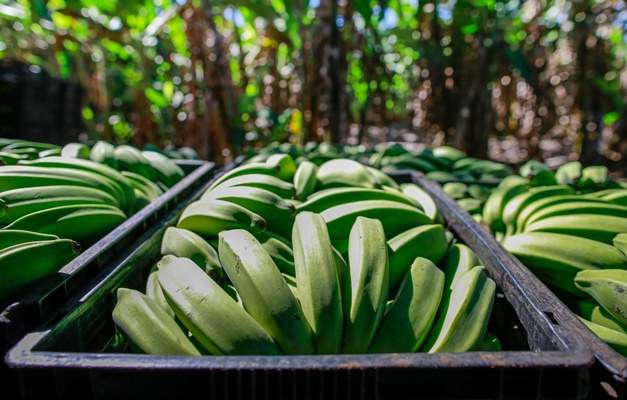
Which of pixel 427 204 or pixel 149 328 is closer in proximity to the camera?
pixel 149 328

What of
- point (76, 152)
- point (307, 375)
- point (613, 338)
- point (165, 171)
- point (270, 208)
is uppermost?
point (76, 152)

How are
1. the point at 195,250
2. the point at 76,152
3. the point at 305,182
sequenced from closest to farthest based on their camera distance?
1. the point at 195,250
2. the point at 305,182
3. the point at 76,152

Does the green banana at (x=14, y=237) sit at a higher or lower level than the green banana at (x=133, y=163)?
lower

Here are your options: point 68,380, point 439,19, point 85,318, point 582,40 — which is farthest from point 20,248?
point 582,40

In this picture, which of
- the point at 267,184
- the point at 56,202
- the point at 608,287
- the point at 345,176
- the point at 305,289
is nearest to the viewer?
the point at 305,289

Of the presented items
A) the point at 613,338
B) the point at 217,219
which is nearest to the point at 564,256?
the point at 613,338

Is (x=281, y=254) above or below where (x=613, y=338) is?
above

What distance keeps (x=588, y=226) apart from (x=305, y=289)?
1087mm

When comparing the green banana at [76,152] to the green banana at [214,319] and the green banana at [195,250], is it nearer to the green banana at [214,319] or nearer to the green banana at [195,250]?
the green banana at [195,250]

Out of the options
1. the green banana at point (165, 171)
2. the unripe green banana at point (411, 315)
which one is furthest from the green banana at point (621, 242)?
the green banana at point (165, 171)

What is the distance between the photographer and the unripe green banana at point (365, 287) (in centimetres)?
94

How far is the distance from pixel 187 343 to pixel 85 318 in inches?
12.9

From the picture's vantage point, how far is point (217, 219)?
138cm

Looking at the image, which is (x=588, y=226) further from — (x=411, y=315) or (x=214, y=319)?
(x=214, y=319)
